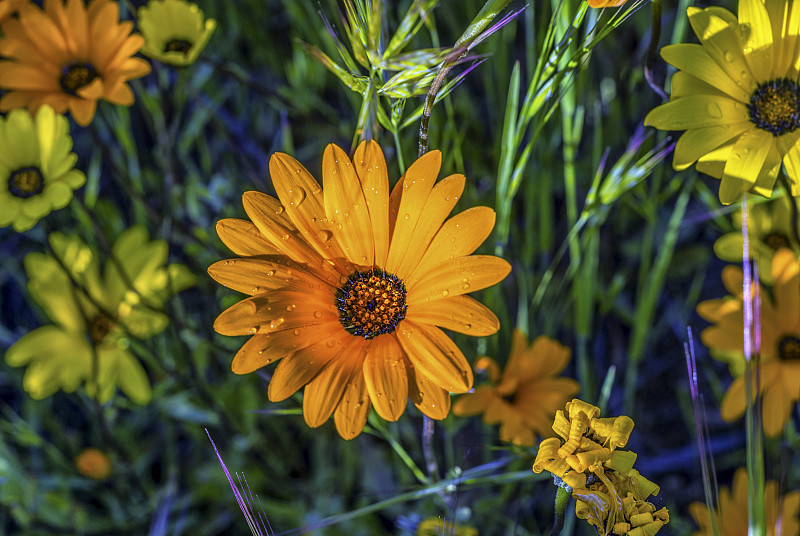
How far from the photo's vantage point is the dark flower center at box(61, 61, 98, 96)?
1.02 metres

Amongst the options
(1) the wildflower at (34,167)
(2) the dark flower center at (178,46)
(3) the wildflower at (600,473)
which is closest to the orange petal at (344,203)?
(3) the wildflower at (600,473)

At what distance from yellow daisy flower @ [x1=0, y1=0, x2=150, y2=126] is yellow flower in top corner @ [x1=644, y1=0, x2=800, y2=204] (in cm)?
75

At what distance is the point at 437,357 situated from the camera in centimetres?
67

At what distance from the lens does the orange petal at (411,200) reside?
0.67m

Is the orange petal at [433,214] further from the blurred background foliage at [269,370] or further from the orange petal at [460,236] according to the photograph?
the blurred background foliage at [269,370]

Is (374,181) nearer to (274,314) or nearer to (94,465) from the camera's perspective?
(274,314)

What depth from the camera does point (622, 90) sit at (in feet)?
3.94

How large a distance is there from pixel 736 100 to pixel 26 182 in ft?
3.50

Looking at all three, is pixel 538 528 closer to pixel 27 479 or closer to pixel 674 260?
pixel 674 260

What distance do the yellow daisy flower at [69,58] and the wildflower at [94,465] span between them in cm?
69

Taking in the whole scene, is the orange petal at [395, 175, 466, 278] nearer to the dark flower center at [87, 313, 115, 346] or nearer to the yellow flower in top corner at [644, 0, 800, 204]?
the yellow flower in top corner at [644, 0, 800, 204]

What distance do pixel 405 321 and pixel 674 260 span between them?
0.97 meters

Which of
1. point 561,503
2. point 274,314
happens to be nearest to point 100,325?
point 274,314

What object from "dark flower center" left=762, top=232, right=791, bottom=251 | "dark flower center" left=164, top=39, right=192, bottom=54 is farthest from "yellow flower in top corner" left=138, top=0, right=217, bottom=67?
"dark flower center" left=762, top=232, right=791, bottom=251
